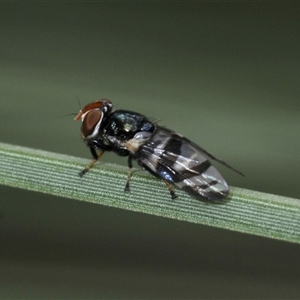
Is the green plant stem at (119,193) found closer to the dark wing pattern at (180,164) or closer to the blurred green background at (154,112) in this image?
the dark wing pattern at (180,164)

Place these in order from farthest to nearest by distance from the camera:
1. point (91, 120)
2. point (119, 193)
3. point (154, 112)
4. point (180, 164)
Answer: point (154, 112) → point (91, 120) → point (180, 164) → point (119, 193)

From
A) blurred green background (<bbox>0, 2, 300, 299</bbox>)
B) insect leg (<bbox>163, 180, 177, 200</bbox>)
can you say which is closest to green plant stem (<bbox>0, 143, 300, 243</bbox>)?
insect leg (<bbox>163, 180, 177, 200</bbox>)

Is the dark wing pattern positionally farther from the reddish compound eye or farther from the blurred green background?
the blurred green background

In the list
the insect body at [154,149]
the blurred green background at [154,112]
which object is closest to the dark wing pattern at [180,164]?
the insect body at [154,149]

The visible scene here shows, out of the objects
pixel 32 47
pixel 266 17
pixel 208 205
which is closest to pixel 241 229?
pixel 208 205

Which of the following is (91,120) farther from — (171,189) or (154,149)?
(171,189)

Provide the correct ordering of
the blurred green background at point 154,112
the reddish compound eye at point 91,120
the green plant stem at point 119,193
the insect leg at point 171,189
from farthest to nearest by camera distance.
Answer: the blurred green background at point 154,112
the reddish compound eye at point 91,120
the insect leg at point 171,189
the green plant stem at point 119,193

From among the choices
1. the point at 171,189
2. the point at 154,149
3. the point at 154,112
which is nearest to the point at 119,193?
the point at 171,189
